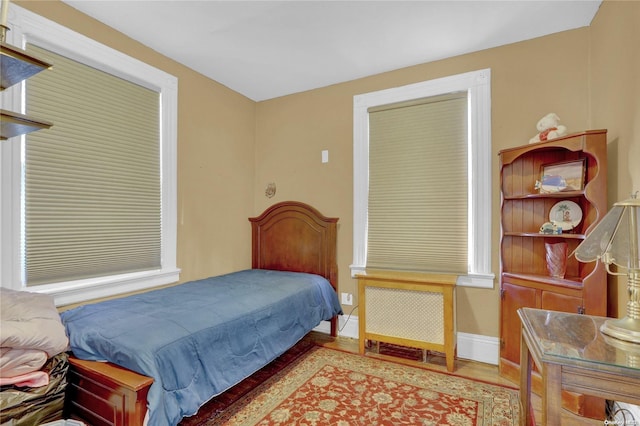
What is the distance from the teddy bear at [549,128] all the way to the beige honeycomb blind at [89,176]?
10.1 ft

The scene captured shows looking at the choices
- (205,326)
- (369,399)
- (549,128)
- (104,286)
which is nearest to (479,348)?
(369,399)

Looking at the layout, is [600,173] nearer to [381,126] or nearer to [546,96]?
[546,96]

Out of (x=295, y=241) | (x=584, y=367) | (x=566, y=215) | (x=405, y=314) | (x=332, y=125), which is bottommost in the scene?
(x=405, y=314)

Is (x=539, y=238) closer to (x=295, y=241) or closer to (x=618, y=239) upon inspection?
(x=618, y=239)

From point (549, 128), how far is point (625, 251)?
1365 millimetres

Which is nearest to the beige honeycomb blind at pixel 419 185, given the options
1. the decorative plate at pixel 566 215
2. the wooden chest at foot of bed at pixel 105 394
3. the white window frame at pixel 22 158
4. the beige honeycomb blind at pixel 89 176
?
the decorative plate at pixel 566 215

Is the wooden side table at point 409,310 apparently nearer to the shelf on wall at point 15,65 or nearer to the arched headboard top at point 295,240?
the arched headboard top at point 295,240

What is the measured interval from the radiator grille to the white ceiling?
2083mm

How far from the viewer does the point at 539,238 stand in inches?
93.8

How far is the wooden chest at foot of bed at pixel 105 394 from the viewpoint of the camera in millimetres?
1336

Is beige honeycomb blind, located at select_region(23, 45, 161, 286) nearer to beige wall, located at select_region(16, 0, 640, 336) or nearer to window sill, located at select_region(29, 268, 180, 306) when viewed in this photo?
window sill, located at select_region(29, 268, 180, 306)

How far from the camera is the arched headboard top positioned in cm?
325

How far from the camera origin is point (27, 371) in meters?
1.35

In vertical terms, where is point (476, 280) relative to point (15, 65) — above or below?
below
